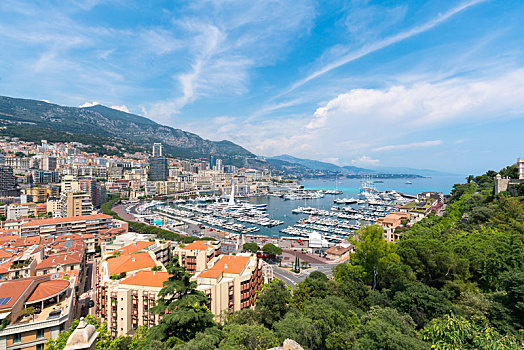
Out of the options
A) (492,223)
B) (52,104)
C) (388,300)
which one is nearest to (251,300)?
(388,300)

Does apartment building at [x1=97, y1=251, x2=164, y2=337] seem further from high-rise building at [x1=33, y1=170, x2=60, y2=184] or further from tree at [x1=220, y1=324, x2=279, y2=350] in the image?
high-rise building at [x1=33, y1=170, x2=60, y2=184]

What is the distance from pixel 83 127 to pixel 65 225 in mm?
117226

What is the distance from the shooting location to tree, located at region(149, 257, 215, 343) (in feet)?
21.9

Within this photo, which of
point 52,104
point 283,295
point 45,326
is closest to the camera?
point 45,326

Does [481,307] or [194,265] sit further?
[194,265]

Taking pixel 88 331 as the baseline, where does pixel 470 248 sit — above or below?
below

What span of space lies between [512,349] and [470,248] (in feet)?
33.0

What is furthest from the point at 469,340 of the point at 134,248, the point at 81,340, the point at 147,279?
the point at 134,248

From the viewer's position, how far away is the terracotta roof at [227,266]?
13.1 meters

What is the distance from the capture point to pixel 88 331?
3.36 meters

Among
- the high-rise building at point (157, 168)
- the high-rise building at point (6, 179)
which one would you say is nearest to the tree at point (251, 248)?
the high-rise building at point (6, 179)

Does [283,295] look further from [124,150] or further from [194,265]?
[124,150]

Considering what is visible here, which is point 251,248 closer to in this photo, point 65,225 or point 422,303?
point 422,303

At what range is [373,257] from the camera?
39.6ft
